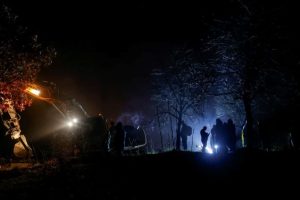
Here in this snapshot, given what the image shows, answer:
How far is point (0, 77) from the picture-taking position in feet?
67.7

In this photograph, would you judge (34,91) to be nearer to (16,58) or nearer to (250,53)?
(16,58)

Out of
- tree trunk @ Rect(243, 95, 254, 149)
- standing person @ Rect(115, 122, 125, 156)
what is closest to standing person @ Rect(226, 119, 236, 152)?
tree trunk @ Rect(243, 95, 254, 149)

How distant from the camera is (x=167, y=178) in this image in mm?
13688

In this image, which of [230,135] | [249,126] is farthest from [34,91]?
[230,135]

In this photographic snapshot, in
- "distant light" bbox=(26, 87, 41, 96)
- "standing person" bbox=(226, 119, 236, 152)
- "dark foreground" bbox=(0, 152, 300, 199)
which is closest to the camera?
"dark foreground" bbox=(0, 152, 300, 199)

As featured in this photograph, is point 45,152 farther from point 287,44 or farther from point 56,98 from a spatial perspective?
point 287,44

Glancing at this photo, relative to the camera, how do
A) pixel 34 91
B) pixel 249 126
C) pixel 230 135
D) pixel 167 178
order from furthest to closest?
1. pixel 34 91
2. pixel 249 126
3. pixel 230 135
4. pixel 167 178

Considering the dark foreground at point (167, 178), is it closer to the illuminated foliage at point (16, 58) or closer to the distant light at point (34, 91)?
the illuminated foliage at point (16, 58)

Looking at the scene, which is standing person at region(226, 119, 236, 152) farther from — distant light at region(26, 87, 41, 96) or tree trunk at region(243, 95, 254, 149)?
distant light at region(26, 87, 41, 96)

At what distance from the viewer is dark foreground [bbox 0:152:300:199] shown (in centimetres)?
1216

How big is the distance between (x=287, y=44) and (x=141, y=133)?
44.6ft

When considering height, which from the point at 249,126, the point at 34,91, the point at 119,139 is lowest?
the point at 119,139

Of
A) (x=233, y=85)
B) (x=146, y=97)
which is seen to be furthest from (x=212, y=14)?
(x=146, y=97)

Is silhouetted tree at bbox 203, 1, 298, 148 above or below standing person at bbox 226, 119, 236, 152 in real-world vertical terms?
above
